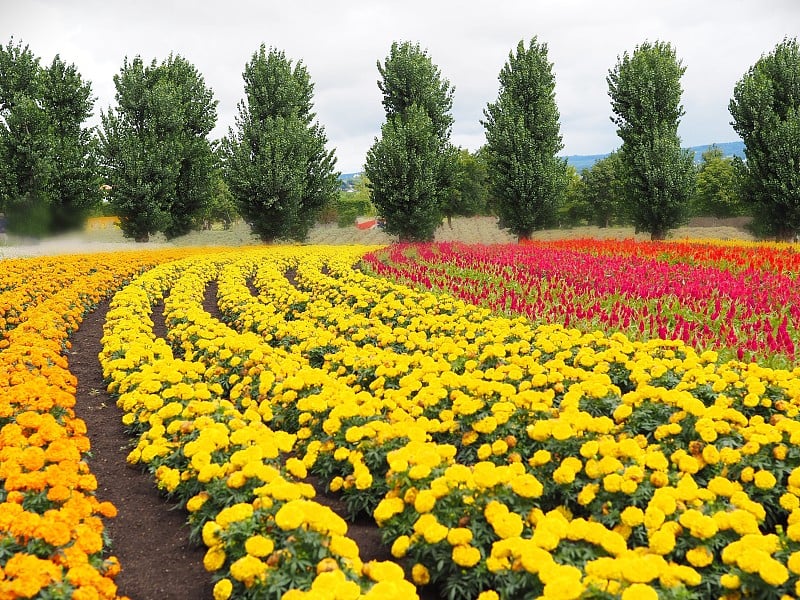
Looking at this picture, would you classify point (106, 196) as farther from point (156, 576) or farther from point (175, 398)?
point (156, 576)

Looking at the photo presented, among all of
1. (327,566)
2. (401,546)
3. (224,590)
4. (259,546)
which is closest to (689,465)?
(401,546)

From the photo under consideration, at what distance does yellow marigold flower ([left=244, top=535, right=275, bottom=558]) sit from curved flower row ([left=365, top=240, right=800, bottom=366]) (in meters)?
5.52

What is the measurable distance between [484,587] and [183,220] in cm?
3506

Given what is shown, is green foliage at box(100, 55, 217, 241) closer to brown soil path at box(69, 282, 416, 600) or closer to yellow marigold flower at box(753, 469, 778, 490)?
brown soil path at box(69, 282, 416, 600)

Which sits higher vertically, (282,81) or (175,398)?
(282,81)

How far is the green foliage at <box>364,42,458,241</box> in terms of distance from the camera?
31.7 metres

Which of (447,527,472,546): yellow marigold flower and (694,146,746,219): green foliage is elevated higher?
(694,146,746,219): green foliage

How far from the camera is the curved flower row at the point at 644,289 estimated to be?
7.92 m

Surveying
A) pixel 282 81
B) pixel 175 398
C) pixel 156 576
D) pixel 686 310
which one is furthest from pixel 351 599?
pixel 282 81

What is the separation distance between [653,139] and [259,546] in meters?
29.2

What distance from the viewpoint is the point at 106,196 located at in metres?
33.1

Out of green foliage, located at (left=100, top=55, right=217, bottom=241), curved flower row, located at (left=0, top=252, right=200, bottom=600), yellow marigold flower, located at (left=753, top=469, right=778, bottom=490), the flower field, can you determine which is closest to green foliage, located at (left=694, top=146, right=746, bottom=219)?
green foliage, located at (left=100, top=55, right=217, bottom=241)

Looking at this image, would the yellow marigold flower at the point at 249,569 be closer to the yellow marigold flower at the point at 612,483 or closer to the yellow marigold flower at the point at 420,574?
the yellow marigold flower at the point at 420,574

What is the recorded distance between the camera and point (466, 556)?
3248mm
